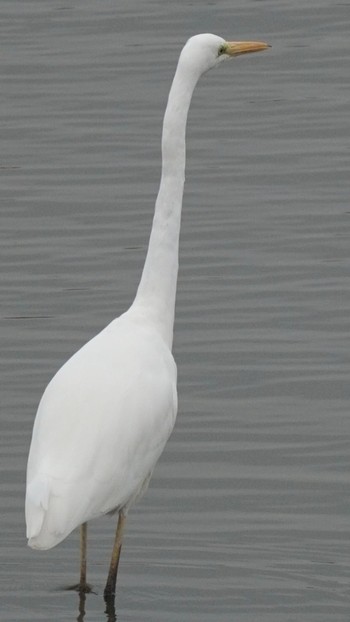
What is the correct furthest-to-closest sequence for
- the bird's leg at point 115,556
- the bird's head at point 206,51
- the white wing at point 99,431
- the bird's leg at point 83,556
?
1. the bird's head at point 206,51
2. the bird's leg at point 115,556
3. the bird's leg at point 83,556
4. the white wing at point 99,431

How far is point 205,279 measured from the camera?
12547mm

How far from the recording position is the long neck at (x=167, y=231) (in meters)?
8.79

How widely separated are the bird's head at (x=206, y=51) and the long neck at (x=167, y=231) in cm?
7

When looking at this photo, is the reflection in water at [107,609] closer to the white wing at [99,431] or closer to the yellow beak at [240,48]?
the white wing at [99,431]

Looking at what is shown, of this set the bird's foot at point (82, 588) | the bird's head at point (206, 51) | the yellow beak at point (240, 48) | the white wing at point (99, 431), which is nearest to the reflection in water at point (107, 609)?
the bird's foot at point (82, 588)

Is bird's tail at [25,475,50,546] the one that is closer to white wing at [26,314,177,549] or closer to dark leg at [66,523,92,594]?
white wing at [26,314,177,549]

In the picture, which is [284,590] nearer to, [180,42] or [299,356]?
[299,356]

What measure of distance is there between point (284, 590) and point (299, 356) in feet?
9.37

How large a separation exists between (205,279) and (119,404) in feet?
14.8

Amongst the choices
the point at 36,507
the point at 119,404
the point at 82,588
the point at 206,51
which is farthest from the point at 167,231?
the point at 36,507

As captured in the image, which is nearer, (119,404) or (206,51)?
(119,404)

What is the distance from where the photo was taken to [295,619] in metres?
8.30

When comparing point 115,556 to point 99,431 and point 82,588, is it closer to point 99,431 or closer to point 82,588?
point 82,588

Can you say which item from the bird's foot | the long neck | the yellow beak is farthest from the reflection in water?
the yellow beak
